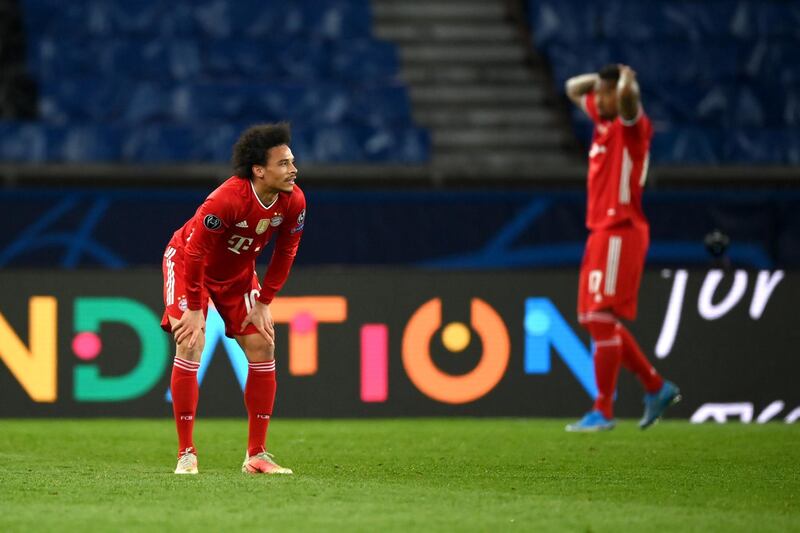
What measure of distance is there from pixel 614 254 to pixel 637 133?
666 mm

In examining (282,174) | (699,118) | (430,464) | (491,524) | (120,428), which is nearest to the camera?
(491,524)

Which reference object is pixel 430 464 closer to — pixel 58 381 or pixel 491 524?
pixel 491 524

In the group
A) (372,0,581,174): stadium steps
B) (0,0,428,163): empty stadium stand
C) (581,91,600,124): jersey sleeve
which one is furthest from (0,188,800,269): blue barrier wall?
(581,91,600,124): jersey sleeve

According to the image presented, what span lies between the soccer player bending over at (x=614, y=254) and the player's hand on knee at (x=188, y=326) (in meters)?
2.69

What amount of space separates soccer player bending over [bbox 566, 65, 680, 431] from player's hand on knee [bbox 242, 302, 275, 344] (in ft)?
7.64

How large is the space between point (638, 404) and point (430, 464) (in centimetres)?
276

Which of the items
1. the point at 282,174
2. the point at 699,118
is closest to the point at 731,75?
the point at 699,118

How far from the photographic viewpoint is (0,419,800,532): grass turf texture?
15.4ft

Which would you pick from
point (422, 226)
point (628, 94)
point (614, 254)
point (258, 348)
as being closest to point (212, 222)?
point (258, 348)

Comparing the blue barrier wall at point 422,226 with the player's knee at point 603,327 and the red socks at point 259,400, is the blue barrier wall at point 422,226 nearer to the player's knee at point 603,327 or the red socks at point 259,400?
the player's knee at point 603,327

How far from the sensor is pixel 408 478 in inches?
233

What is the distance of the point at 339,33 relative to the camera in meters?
13.8

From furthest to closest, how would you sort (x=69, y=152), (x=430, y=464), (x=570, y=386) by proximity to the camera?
1. (x=69, y=152)
2. (x=570, y=386)
3. (x=430, y=464)

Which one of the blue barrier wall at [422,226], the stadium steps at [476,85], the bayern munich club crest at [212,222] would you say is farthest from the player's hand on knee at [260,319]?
the stadium steps at [476,85]
